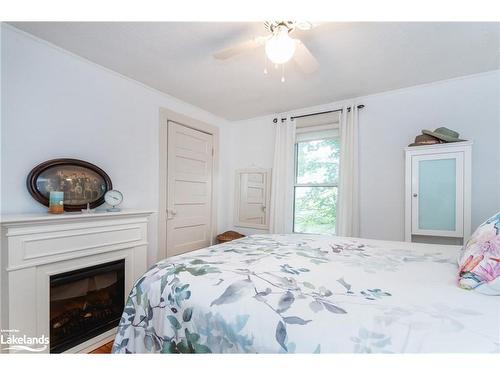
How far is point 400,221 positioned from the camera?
257 centimetres

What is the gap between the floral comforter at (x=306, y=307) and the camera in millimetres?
638

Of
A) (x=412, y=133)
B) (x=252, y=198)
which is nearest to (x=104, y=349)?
(x=252, y=198)

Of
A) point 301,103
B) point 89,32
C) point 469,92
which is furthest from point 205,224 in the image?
point 469,92

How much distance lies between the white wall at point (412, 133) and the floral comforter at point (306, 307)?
1.42 m

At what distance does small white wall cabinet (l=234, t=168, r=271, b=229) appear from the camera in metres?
3.50

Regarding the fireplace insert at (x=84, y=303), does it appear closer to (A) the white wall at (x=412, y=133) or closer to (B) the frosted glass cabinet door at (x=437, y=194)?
(A) the white wall at (x=412, y=133)

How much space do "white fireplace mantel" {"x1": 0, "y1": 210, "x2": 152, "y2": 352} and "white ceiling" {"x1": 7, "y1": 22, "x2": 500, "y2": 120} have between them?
134 cm

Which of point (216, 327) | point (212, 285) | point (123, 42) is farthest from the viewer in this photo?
point (123, 42)

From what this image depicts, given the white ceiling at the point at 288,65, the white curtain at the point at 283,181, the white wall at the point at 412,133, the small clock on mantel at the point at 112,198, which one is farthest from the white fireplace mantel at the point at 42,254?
the white wall at the point at 412,133

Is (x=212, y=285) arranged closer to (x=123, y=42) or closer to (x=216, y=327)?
(x=216, y=327)

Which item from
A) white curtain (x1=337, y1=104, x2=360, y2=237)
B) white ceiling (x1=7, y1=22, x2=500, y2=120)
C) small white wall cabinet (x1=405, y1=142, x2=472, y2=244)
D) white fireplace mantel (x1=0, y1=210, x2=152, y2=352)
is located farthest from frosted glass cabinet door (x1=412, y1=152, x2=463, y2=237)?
white fireplace mantel (x1=0, y1=210, x2=152, y2=352)

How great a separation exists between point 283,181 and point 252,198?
0.62 m

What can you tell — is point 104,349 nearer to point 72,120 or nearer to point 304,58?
point 72,120
